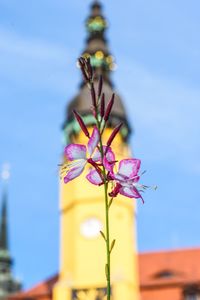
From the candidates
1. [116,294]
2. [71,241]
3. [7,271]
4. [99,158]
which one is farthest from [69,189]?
[99,158]

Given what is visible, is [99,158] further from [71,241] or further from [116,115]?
[116,115]

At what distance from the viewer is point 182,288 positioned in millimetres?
28469

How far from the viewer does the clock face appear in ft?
88.4

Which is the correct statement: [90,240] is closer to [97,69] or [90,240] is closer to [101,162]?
[97,69]

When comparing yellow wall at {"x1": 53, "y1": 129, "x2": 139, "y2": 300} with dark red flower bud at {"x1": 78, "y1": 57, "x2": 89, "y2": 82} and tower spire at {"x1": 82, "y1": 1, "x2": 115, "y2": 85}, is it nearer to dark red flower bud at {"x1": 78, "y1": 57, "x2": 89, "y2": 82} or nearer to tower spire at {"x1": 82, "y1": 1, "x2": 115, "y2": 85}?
tower spire at {"x1": 82, "y1": 1, "x2": 115, "y2": 85}

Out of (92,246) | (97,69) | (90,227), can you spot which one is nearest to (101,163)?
(92,246)

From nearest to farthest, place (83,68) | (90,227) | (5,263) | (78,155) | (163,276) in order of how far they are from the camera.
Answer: (83,68)
(78,155)
(90,227)
(163,276)
(5,263)

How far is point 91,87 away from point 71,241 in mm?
25683

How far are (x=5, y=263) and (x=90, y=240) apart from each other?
879 inches

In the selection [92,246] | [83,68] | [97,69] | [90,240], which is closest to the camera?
[83,68]

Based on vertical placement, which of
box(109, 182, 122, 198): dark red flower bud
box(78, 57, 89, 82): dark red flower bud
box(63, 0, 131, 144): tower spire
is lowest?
box(109, 182, 122, 198): dark red flower bud

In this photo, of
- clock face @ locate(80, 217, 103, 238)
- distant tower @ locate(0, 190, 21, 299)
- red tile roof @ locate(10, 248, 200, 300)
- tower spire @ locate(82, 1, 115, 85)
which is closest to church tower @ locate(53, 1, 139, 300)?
clock face @ locate(80, 217, 103, 238)

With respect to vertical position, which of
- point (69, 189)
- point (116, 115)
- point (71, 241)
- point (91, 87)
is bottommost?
point (91, 87)

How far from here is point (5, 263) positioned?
4775 cm
